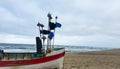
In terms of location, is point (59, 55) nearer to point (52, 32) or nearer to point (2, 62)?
point (52, 32)

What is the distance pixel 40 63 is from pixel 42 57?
1.11 ft

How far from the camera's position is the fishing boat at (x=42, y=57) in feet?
52.3

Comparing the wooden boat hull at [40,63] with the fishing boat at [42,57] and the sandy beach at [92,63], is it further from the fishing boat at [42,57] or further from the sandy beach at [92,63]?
the sandy beach at [92,63]

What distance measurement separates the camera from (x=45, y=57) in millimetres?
16484

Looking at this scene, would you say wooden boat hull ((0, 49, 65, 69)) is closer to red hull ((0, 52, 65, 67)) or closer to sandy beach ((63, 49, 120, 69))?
red hull ((0, 52, 65, 67))

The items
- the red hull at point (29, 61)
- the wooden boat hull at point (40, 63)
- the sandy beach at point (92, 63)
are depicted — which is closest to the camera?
the red hull at point (29, 61)

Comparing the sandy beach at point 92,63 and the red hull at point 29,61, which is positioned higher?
the red hull at point 29,61

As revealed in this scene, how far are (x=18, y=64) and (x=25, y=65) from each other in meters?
0.37

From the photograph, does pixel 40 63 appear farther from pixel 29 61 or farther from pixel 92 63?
pixel 92 63

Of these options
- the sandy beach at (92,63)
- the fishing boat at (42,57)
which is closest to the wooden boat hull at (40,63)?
the fishing boat at (42,57)

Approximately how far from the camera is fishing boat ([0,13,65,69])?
15930 millimetres

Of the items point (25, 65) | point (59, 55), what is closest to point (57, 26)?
point (59, 55)

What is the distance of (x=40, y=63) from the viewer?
647 inches

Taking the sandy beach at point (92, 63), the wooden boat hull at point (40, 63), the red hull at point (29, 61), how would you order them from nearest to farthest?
1. the red hull at point (29, 61)
2. the wooden boat hull at point (40, 63)
3. the sandy beach at point (92, 63)
